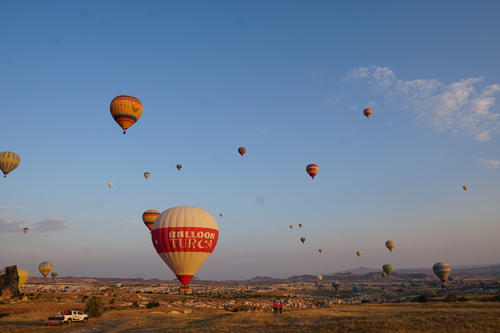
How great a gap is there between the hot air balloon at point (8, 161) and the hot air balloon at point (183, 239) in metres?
34.8

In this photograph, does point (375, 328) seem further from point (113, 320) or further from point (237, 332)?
point (113, 320)

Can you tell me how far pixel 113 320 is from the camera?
34.9 metres

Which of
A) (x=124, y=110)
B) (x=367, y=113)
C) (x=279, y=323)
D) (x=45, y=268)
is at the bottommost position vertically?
(x=279, y=323)

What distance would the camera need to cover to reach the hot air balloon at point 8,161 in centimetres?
6169

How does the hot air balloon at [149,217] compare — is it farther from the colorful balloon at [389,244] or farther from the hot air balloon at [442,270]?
the colorful balloon at [389,244]

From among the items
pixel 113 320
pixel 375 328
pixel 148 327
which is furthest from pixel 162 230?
pixel 375 328

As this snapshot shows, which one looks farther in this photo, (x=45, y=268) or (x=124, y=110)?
(x=45, y=268)

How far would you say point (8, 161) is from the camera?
62.2 meters

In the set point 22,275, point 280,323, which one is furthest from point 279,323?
point 22,275

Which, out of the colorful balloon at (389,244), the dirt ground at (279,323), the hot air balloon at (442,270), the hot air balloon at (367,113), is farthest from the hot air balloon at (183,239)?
the colorful balloon at (389,244)

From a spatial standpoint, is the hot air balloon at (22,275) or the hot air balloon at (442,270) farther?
the hot air balloon at (442,270)

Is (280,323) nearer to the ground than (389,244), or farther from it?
nearer to the ground

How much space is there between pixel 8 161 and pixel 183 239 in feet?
130

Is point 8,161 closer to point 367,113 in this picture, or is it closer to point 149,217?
point 149,217
